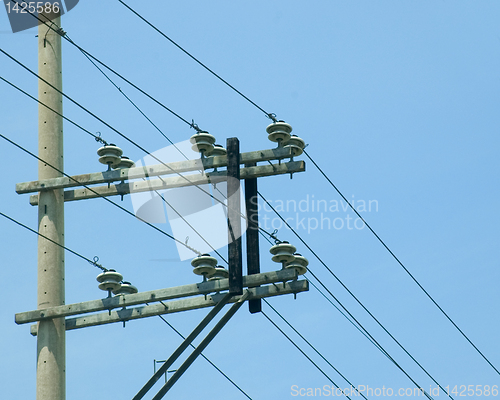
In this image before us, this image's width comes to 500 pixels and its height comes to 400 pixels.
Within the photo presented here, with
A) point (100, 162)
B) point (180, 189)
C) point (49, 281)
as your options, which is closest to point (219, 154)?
point (180, 189)

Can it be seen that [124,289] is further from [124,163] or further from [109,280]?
[124,163]

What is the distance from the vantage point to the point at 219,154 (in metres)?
16.3

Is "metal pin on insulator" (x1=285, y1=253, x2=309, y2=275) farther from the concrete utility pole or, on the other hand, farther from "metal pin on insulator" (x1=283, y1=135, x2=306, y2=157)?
the concrete utility pole

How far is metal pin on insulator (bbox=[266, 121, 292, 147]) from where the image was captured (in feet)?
52.9

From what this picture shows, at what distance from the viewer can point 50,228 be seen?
16312mm

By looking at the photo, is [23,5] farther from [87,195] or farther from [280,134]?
[280,134]

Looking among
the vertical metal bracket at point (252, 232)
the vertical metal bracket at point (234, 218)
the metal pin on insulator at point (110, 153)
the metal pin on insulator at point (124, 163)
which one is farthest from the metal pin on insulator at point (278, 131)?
the metal pin on insulator at point (110, 153)

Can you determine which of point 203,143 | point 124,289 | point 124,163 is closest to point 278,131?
point 203,143

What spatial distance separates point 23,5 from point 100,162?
8.76 ft

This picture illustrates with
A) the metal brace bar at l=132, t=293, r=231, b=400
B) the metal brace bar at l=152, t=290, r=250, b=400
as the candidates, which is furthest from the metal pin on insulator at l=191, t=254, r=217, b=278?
the metal brace bar at l=132, t=293, r=231, b=400

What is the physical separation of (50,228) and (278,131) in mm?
3606

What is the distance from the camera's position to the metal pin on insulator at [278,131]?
16109 millimetres

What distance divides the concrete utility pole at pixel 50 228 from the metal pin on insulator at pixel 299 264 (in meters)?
3.32

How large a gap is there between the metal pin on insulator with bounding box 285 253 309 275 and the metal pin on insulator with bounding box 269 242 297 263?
52 mm
